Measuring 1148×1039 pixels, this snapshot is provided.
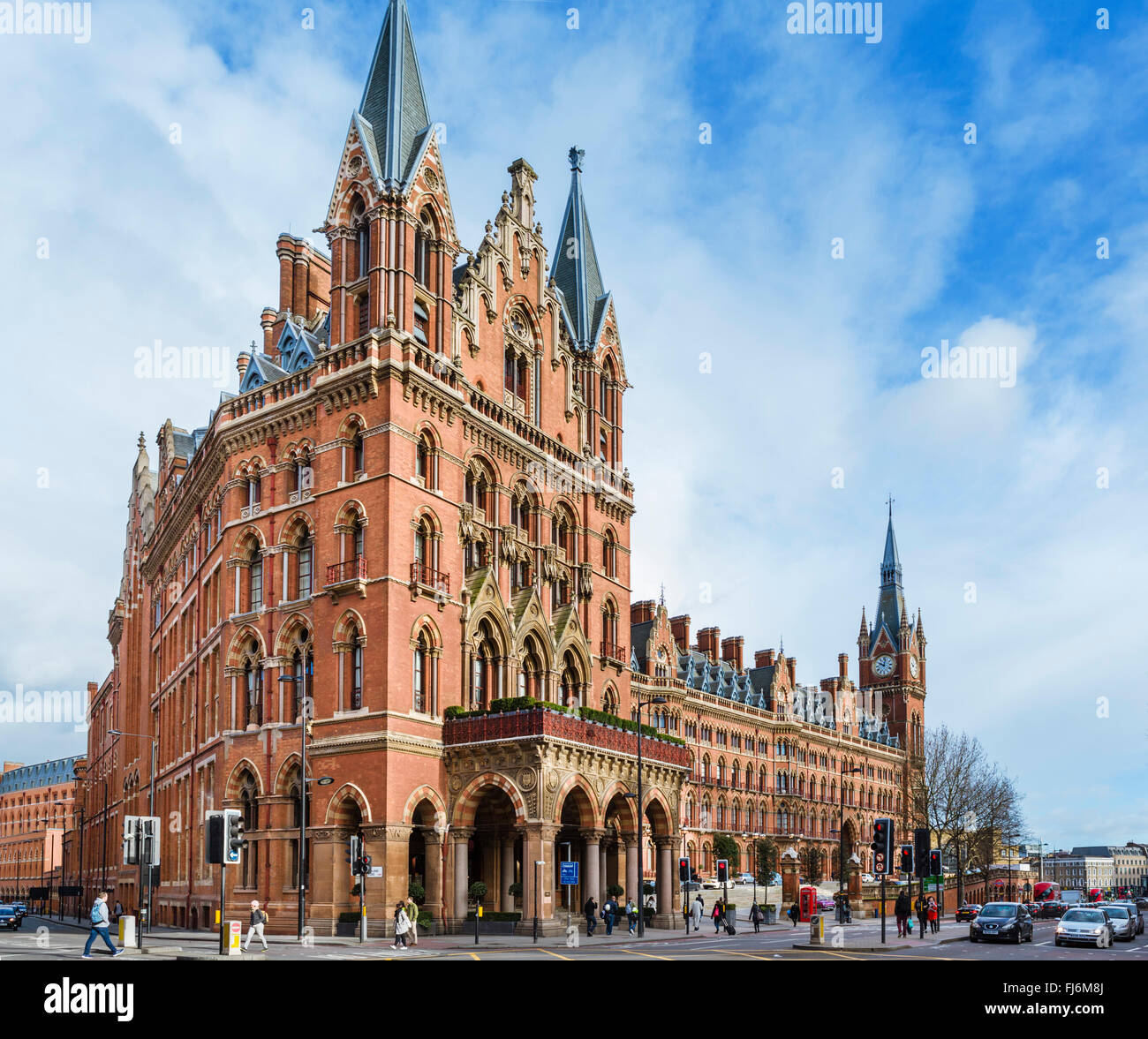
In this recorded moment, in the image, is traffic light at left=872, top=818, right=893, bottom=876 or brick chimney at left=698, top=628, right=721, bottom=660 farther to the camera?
brick chimney at left=698, top=628, right=721, bottom=660

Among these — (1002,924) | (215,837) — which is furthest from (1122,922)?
(215,837)

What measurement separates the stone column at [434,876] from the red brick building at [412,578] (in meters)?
0.09

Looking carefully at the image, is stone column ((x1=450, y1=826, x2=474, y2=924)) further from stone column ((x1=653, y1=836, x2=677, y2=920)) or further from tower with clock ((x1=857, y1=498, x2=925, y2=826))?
tower with clock ((x1=857, y1=498, x2=925, y2=826))

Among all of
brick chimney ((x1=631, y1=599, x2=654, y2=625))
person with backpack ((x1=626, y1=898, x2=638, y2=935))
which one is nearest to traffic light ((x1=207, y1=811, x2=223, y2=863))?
person with backpack ((x1=626, y1=898, x2=638, y2=935))

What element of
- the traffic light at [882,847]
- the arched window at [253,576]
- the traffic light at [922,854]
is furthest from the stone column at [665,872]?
the arched window at [253,576]

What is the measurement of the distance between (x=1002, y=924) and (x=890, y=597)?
390ft

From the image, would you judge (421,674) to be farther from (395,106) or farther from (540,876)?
(395,106)

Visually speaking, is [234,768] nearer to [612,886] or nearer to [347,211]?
[612,886]

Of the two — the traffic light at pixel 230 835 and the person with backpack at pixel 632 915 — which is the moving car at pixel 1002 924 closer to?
the person with backpack at pixel 632 915

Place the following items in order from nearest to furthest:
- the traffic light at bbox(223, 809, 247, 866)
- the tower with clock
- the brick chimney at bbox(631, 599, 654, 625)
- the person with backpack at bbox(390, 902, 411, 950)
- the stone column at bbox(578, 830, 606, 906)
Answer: the traffic light at bbox(223, 809, 247, 866), the person with backpack at bbox(390, 902, 411, 950), the stone column at bbox(578, 830, 606, 906), the brick chimney at bbox(631, 599, 654, 625), the tower with clock

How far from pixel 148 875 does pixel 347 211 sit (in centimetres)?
2689

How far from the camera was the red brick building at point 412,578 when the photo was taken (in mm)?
43250

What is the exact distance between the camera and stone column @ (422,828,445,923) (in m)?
43.1

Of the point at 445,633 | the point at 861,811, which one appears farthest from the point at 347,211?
the point at 861,811
